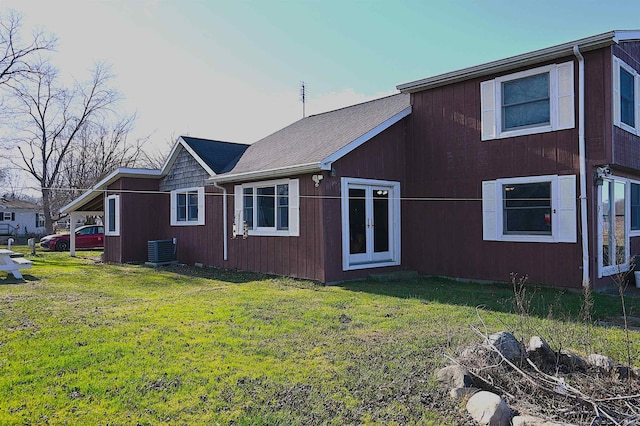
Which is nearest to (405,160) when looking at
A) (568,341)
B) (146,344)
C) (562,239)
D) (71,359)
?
(562,239)

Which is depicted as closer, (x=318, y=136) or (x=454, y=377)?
(x=454, y=377)

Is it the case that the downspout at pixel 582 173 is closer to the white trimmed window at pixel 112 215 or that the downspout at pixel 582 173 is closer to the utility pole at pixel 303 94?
the utility pole at pixel 303 94

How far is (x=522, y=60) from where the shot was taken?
29.2 feet

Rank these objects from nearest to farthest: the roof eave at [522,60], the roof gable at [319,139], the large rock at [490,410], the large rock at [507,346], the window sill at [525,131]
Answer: the large rock at [490,410] < the large rock at [507,346] < the roof eave at [522,60] < the window sill at [525,131] < the roof gable at [319,139]

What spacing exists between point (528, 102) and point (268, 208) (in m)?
6.08

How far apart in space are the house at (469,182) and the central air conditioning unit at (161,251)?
2.49 meters

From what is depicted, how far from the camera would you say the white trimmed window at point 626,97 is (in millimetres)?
8414

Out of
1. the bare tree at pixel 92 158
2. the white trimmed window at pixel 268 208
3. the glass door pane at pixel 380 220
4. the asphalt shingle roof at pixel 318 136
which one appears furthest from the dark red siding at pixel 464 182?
the bare tree at pixel 92 158

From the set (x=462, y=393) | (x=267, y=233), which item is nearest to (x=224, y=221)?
(x=267, y=233)

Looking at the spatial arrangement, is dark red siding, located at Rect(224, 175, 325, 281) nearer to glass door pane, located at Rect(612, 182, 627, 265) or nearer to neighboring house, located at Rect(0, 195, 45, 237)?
glass door pane, located at Rect(612, 182, 627, 265)

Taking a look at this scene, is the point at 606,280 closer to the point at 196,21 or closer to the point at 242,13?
the point at 242,13

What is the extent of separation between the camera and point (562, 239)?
28.3 feet

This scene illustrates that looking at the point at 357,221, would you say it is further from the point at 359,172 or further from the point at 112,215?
the point at 112,215

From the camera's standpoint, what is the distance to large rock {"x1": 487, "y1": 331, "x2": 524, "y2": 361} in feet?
13.1
